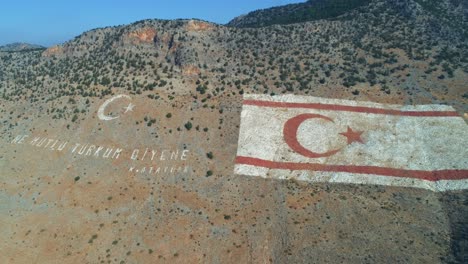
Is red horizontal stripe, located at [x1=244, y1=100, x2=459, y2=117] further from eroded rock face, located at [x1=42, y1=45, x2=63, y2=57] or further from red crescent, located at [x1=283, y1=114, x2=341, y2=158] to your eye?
eroded rock face, located at [x1=42, y1=45, x2=63, y2=57]

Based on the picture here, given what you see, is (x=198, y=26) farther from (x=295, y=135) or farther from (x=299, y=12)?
(x=299, y=12)

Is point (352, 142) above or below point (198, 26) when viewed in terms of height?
below

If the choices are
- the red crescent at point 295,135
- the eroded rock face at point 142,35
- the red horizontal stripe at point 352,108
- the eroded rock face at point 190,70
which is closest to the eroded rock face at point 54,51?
the eroded rock face at point 142,35

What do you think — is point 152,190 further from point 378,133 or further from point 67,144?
point 378,133

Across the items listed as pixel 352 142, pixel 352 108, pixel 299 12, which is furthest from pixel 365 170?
pixel 299 12

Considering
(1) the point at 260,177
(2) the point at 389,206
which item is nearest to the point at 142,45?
(1) the point at 260,177

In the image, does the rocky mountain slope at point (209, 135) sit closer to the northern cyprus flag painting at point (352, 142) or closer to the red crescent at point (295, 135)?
the northern cyprus flag painting at point (352, 142)

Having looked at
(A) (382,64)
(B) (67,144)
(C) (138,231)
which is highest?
(A) (382,64)
